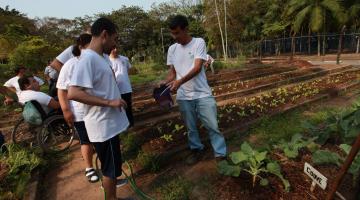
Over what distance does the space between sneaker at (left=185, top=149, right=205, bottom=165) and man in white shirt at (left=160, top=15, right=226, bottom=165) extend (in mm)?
455

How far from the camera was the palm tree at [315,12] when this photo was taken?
23.8 m

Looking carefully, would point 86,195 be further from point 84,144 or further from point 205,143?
point 205,143

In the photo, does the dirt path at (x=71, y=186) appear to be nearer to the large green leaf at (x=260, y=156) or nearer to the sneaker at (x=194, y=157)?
the sneaker at (x=194, y=157)

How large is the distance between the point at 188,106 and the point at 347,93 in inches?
248

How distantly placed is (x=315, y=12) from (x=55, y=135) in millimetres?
24240

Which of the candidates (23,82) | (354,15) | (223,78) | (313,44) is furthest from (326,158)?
(313,44)

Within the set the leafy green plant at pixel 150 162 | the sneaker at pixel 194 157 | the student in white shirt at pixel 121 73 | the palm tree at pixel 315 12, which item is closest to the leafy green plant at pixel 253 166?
the sneaker at pixel 194 157

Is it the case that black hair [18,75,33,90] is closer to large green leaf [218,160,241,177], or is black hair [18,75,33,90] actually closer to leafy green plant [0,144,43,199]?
leafy green plant [0,144,43,199]

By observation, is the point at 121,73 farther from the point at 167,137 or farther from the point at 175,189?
the point at 175,189

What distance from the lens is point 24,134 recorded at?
18.6 feet

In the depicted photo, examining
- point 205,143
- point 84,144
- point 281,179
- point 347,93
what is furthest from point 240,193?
point 347,93

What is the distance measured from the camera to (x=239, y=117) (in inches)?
237

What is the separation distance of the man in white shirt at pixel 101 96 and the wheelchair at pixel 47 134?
8.44ft

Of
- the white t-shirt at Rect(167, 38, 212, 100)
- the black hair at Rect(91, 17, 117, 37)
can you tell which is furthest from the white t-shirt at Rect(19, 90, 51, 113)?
the black hair at Rect(91, 17, 117, 37)
